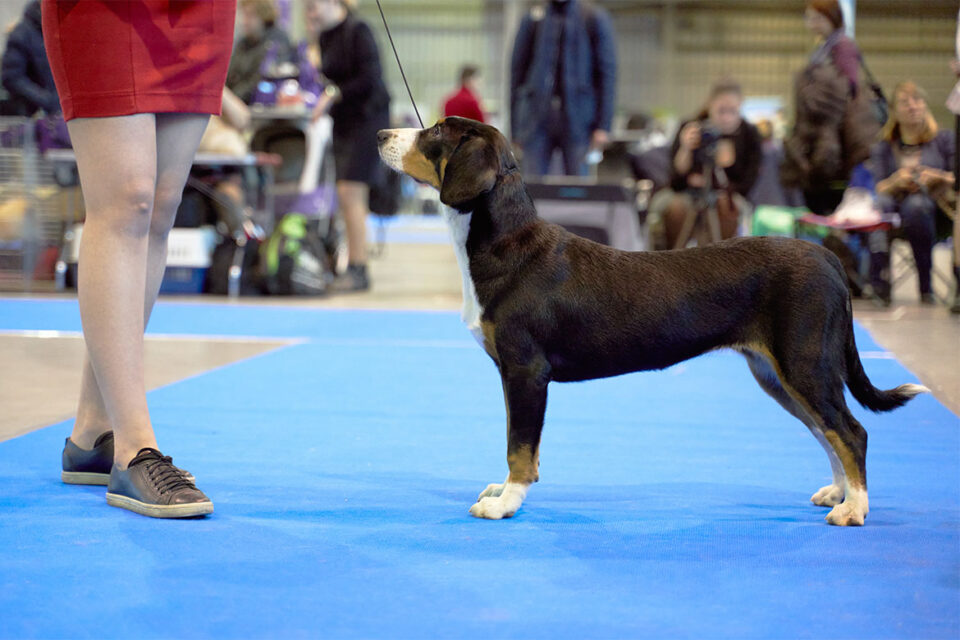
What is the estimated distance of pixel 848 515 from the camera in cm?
246

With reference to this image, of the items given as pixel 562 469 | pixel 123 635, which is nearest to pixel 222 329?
pixel 562 469

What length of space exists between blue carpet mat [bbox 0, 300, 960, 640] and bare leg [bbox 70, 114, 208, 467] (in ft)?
0.54

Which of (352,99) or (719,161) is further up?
(352,99)

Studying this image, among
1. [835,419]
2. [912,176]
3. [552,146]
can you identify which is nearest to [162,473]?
[835,419]

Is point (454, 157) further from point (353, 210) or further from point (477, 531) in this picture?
point (353, 210)

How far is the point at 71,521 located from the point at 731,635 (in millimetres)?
1488

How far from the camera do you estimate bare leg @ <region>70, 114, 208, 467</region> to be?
2580 mm

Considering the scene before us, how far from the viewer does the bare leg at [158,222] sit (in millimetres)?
2580

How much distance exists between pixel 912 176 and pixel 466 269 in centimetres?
590

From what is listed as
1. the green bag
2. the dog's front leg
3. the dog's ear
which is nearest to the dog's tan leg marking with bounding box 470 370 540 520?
the dog's front leg

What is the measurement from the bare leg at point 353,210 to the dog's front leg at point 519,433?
221 inches

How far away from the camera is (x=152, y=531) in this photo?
2.34 m

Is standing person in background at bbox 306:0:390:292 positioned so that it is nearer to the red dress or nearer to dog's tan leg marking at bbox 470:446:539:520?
the red dress

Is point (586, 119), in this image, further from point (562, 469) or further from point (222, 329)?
point (562, 469)
